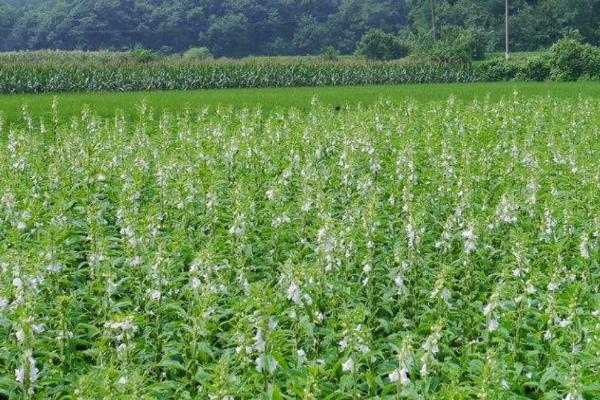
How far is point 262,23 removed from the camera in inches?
3829

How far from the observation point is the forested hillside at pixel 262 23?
3319 inches

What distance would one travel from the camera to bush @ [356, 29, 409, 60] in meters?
68.2

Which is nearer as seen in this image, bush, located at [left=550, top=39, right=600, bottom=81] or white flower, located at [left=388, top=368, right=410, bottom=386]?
white flower, located at [left=388, top=368, right=410, bottom=386]

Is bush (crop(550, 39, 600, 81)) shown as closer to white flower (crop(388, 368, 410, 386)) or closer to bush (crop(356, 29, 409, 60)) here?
bush (crop(356, 29, 409, 60))

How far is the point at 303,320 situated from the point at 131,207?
10.6ft

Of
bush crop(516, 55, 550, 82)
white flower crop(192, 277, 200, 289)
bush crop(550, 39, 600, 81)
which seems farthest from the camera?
bush crop(516, 55, 550, 82)

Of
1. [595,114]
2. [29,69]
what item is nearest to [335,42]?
[29,69]

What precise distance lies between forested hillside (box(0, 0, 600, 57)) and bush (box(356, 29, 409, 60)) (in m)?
18.1

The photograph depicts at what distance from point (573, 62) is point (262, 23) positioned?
55.7 meters

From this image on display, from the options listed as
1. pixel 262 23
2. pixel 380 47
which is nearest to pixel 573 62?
pixel 380 47

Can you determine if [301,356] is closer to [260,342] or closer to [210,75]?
[260,342]

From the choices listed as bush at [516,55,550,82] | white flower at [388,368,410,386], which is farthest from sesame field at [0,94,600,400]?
bush at [516,55,550,82]

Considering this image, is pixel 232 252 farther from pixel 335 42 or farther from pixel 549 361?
pixel 335 42

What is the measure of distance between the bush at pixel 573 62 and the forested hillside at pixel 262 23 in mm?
35000
